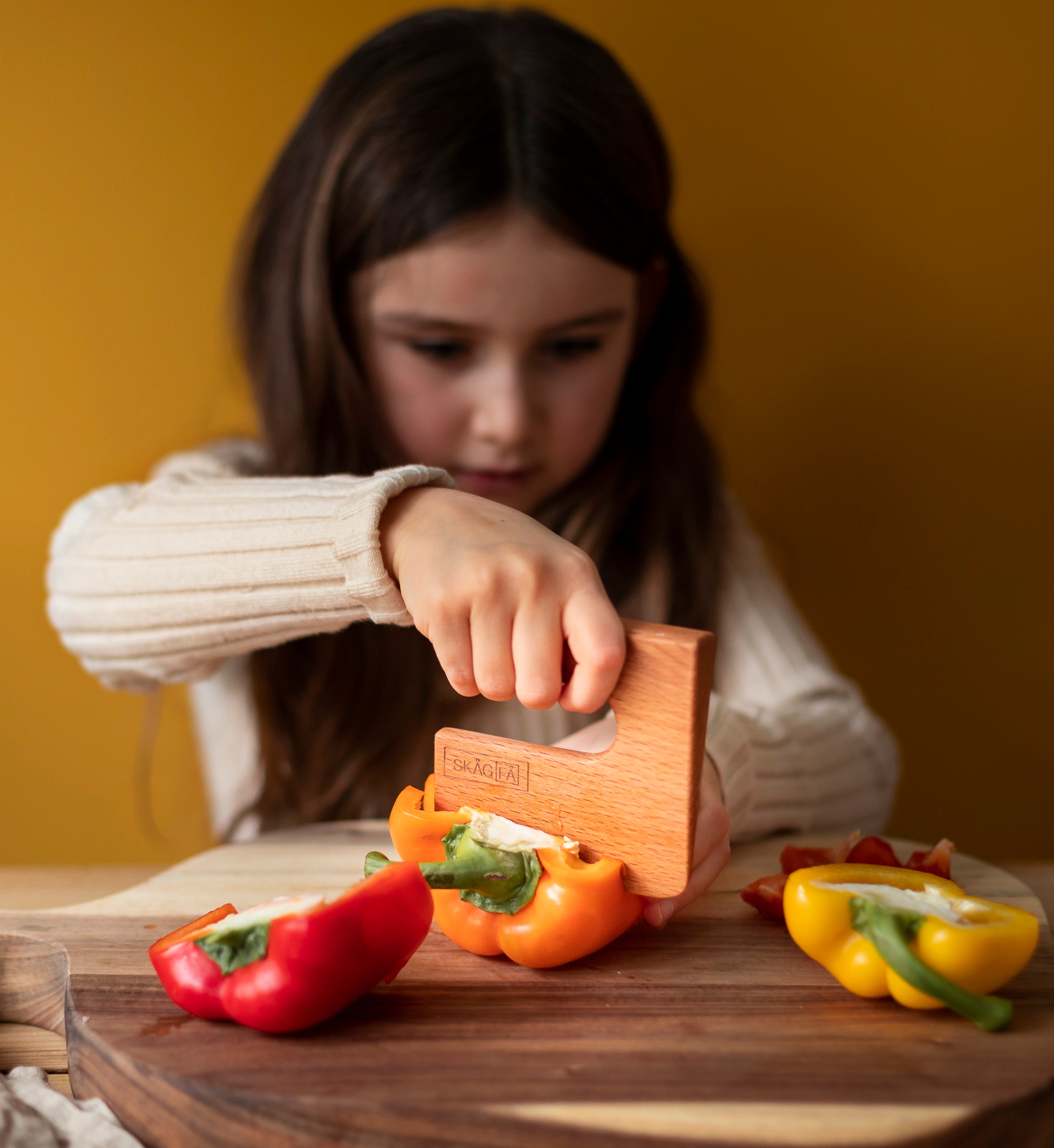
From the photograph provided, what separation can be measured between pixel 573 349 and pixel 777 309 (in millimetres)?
556

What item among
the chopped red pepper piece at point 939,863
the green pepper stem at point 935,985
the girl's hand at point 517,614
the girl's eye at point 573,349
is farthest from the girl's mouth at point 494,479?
the green pepper stem at point 935,985

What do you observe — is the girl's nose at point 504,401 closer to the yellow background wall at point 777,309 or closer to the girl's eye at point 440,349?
the girl's eye at point 440,349

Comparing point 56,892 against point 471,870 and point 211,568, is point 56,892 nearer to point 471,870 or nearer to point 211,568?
point 211,568

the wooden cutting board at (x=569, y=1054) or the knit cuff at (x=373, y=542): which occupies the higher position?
the knit cuff at (x=373, y=542)

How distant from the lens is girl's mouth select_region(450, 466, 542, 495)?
1.27 metres

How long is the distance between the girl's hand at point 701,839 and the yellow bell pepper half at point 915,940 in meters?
0.07

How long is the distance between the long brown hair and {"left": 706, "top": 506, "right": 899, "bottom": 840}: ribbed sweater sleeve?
7 centimetres

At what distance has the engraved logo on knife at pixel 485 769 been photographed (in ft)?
2.33

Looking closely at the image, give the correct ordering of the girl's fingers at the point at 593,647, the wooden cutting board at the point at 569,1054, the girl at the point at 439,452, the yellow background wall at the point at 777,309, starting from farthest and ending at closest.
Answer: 1. the yellow background wall at the point at 777,309
2. the girl at the point at 439,452
3. the girl's fingers at the point at 593,647
4. the wooden cutting board at the point at 569,1054

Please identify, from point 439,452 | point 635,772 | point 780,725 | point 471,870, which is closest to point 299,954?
point 471,870

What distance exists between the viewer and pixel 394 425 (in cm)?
126

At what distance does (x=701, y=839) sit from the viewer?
0.75 m

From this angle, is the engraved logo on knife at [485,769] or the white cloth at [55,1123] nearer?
the white cloth at [55,1123]

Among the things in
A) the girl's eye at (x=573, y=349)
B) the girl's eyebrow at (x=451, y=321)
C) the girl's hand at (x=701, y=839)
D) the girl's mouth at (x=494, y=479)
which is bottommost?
the girl's hand at (x=701, y=839)
